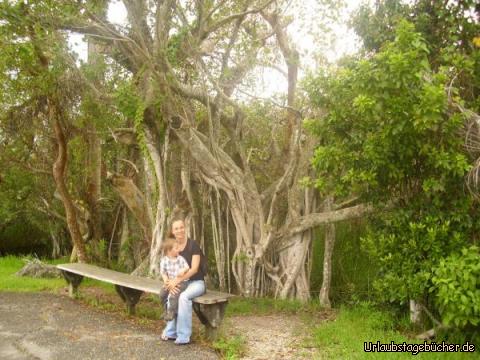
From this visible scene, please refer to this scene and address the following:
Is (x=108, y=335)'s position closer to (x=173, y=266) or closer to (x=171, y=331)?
(x=171, y=331)

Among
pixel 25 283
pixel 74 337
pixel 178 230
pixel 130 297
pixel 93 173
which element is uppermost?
pixel 93 173

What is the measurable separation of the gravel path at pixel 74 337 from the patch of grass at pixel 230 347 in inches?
4.8

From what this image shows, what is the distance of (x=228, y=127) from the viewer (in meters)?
7.93

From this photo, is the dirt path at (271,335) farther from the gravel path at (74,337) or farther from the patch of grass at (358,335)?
the gravel path at (74,337)

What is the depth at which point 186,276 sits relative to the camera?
4.98 metres

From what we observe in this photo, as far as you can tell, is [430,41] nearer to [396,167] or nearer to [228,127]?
[396,167]

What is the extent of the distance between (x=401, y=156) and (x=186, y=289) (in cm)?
258

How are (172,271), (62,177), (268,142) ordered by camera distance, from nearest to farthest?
1. (172,271)
2. (268,142)
3. (62,177)

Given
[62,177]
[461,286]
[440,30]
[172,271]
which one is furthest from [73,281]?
[440,30]

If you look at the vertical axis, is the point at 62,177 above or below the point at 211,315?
above

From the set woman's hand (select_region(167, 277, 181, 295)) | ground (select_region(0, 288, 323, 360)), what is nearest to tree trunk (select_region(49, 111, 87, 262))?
ground (select_region(0, 288, 323, 360))

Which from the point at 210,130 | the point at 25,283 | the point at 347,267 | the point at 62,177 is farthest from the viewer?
the point at 62,177

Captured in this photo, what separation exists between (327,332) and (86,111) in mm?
6190

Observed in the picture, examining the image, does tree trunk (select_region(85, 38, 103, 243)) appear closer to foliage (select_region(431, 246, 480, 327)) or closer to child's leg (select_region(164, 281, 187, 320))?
child's leg (select_region(164, 281, 187, 320))
